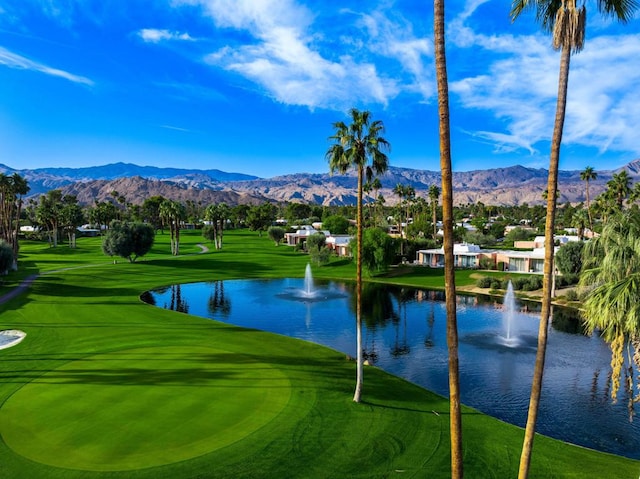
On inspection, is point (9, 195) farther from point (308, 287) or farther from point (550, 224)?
point (550, 224)

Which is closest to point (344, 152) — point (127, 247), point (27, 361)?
point (27, 361)

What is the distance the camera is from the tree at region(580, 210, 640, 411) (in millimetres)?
11102

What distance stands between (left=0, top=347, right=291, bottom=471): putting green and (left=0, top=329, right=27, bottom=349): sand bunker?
759 centimetres

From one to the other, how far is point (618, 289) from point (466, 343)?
24.3 meters

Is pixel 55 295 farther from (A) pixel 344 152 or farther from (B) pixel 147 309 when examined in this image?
(A) pixel 344 152

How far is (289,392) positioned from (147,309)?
27182mm

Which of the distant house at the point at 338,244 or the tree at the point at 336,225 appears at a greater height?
the tree at the point at 336,225

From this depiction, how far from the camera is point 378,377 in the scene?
2486 centimetres

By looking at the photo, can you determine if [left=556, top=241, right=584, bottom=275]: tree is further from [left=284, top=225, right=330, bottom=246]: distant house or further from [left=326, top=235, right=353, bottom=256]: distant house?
[left=284, top=225, right=330, bottom=246]: distant house

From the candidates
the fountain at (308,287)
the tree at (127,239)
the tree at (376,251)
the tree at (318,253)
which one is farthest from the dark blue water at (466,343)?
the tree at (127,239)

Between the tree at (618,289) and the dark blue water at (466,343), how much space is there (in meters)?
9.75

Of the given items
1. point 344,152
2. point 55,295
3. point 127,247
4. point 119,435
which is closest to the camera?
point 119,435

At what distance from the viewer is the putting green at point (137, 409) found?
15570mm

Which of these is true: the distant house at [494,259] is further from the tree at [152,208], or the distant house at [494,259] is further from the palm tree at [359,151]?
the tree at [152,208]
